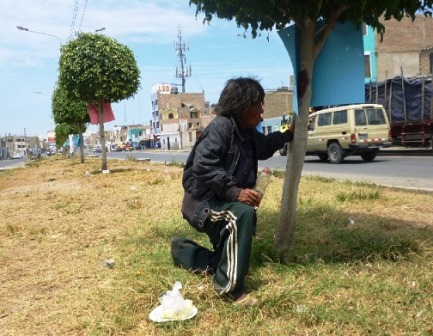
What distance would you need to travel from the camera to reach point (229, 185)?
2.97 m

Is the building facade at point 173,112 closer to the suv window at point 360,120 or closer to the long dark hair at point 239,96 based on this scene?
the suv window at point 360,120

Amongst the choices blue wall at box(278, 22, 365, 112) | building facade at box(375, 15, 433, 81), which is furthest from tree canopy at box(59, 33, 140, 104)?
building facade at box(375, 15, 433, 81)

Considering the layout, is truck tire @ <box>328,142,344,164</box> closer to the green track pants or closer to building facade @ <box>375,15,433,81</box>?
the green track pants

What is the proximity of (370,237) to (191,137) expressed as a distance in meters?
68.8

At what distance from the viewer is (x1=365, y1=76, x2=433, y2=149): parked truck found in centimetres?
1708

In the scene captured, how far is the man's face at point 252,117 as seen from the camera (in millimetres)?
3221

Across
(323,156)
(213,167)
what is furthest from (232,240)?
(323,156)

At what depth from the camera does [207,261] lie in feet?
11.5

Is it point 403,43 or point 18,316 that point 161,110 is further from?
point 18,316

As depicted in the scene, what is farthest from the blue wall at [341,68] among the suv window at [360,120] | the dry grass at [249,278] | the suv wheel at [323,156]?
the suv wheel at [323,156]

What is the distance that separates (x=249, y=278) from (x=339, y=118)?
533 inches

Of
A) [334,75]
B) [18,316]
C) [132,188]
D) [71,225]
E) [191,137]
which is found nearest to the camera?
[18,316]

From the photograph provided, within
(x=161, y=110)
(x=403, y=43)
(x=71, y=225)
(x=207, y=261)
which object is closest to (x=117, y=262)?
(x=207, y=261)

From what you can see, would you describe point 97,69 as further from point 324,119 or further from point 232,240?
point 232,240
